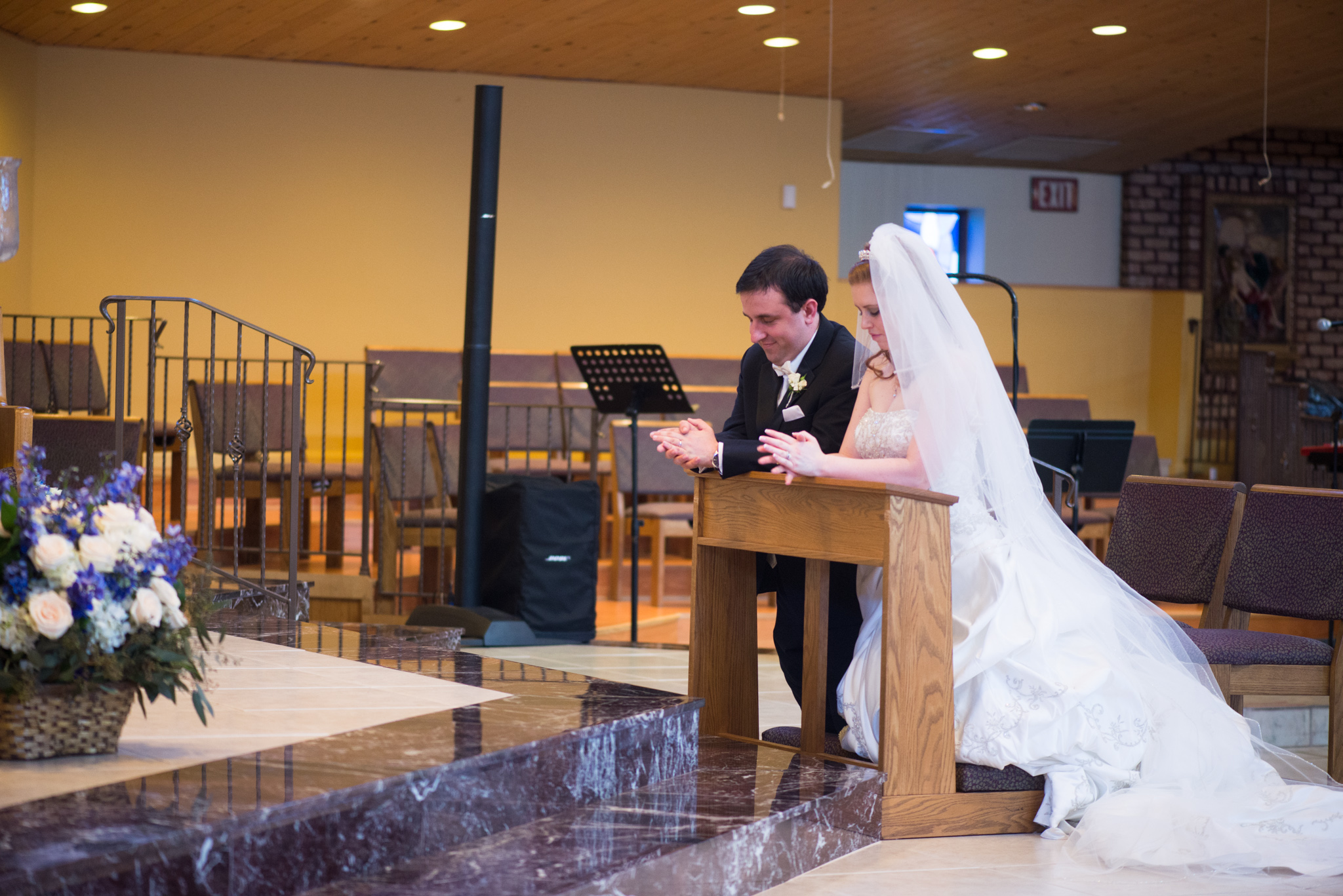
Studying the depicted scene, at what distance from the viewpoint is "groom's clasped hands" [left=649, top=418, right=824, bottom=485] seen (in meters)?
3.15

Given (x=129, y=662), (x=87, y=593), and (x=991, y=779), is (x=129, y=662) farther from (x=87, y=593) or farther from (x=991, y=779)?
(x=991, y=779)

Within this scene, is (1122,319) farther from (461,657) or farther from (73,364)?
(461,657)

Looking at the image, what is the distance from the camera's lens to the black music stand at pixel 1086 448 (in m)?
6.26

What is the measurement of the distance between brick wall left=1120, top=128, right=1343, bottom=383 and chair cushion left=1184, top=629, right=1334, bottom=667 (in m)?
9.26

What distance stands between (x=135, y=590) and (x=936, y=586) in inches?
67.8

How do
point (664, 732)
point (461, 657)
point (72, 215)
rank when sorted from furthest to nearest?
point (72, 215) < point (461, 657) < point (664, 732)

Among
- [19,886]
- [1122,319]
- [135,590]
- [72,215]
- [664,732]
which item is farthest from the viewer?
[1122,319]

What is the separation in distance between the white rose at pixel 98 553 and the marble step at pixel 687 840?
0.64m

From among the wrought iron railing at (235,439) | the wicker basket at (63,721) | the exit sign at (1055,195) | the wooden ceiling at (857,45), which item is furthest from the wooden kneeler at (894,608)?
the exit sign at (1055,195)

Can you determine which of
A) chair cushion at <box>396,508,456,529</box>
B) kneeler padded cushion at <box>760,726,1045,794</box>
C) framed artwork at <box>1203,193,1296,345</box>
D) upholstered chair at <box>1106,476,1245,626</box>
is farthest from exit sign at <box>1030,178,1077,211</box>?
kneeler padded cushion at <box>760,726,1045,794</box>

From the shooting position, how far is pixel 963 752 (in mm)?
3221

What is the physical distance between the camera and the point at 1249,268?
1237cm

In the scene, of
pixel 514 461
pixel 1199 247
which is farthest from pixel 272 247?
pixel 1199 247

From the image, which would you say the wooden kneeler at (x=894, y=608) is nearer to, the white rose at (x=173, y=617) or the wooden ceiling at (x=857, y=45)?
the white rose at (x=173, y=617)
